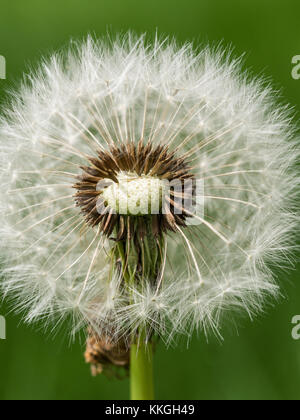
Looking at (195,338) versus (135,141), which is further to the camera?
(195,338)

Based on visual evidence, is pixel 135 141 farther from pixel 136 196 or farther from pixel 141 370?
pixel 141 370

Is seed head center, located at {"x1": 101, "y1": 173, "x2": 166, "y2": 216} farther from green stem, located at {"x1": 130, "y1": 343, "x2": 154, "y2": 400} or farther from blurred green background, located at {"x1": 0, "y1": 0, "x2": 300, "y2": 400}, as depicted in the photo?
blurred green background, located at {"x1": 0, "y1": 0, "x2": 300, "y2": 400}

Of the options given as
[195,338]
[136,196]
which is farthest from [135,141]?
[195,338]

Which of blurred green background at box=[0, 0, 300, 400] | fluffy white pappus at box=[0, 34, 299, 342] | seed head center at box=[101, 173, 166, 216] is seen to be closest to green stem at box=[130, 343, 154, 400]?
fluffy white pappus at box=[0, 34, 299, 342]

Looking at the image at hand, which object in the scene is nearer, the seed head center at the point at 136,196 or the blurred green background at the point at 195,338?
the seed head center at the point at 136,196

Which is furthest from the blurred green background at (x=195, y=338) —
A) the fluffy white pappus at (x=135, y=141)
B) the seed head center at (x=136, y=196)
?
the seed head center at (x=136, y=196)

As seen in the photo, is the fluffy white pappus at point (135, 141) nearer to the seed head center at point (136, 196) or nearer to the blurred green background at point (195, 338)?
the seed head center at point (136, 196)

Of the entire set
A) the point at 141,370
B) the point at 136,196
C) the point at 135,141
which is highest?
the point at 135,141
